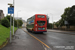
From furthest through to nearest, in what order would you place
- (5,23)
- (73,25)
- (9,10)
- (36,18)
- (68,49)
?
(73,25) < (5,23) < (36,18) < (9,10) < (68,49)

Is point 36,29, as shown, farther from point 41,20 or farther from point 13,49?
point 13,49

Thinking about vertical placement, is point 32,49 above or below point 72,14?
below

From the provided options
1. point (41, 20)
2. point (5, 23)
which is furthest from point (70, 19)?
point (5, 23)

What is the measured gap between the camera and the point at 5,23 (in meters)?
24.2

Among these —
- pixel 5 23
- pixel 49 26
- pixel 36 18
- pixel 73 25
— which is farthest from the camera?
pixel 49 26

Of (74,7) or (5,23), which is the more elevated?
(74,7)

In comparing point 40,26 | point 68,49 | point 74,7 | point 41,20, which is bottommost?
point 68,49

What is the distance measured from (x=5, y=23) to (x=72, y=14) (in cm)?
2412

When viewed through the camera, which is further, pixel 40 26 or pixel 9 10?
pixel 40 26

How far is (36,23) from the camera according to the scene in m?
19.2

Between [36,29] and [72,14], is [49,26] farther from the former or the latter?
[36,29]

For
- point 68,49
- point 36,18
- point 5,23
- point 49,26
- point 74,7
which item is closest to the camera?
point 68,49

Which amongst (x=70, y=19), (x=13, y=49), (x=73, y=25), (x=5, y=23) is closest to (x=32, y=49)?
(x=13, y=49)

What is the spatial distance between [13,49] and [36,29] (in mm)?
12888
